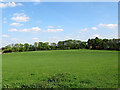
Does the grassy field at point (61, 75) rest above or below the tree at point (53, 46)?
below

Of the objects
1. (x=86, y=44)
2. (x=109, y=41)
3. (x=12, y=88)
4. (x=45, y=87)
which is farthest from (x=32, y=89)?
(x=86, y=44)

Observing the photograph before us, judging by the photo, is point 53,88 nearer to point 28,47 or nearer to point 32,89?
point 32,89

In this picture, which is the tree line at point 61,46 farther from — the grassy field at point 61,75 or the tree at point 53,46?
the grassy field at point 61,75

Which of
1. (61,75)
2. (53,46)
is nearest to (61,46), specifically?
(53,46)

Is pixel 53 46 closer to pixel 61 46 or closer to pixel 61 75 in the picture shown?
pixel 61 46

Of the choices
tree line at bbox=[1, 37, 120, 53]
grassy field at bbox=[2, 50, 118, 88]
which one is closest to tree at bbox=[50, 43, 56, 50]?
tree line at bbox=[1, 37, 120, 53]

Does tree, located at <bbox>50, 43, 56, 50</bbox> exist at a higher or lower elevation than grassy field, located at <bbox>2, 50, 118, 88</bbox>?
higher

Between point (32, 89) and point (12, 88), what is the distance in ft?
2.23

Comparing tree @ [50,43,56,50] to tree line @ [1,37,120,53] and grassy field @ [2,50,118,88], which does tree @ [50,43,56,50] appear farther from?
grassy field @ [2,50,118,88]

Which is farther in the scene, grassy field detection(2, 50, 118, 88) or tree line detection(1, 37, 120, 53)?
tree line detection(1, 37, 120, 53)

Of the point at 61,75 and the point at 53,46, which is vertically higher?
the point at 53,46

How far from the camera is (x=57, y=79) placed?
454 cm

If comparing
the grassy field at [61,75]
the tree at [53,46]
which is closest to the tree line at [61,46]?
the tree at [53,46]

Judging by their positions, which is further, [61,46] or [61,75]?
[61,46]
